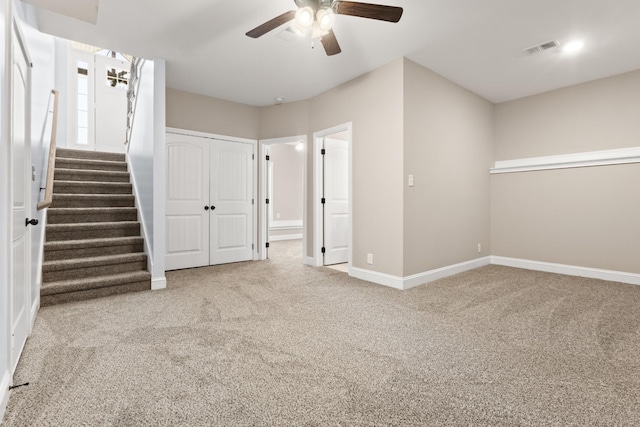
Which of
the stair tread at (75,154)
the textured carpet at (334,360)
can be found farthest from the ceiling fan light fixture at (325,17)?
the stair tread at (75,154)

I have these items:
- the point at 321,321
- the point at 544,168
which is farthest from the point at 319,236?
the point at 544,168

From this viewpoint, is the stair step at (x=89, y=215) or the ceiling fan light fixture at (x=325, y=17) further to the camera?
the stair step at (x=89, y=215)

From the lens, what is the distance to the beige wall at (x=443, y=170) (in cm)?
365

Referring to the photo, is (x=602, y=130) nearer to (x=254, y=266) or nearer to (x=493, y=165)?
(x=493, y=165)

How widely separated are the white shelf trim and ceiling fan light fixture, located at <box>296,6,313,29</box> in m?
4.02

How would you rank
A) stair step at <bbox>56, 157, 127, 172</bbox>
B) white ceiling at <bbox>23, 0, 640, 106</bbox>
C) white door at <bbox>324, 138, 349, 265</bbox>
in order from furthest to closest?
white door at <bbox>324, 138, 349, 265</bbox> → stair step at <bbox>56, 157, 127, 172</bbox> → white ceiling at <bbox>23, 0, 640, 106</bbox>

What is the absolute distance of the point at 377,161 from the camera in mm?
3838

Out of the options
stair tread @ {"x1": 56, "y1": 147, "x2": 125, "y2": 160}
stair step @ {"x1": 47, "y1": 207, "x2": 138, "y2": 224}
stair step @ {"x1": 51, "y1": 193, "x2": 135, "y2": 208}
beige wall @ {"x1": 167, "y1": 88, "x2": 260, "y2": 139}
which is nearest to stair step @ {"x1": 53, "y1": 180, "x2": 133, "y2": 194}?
stair step @ {"x1": 51, "y1": 193, "x2": 135, "y2": 208}

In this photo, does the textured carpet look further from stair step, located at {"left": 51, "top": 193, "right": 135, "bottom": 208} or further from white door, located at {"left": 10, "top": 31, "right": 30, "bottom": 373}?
stair step, located at {"left": 51, "top": 193, "right": 135, "bottom": 208}

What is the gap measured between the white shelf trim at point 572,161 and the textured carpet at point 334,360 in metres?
1.69

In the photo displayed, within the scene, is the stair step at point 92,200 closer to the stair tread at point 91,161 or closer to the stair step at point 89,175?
the stair step at point 89,175

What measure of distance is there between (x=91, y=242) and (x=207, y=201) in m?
1.61

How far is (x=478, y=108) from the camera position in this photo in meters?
4.75

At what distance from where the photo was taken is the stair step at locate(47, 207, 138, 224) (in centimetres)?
373
